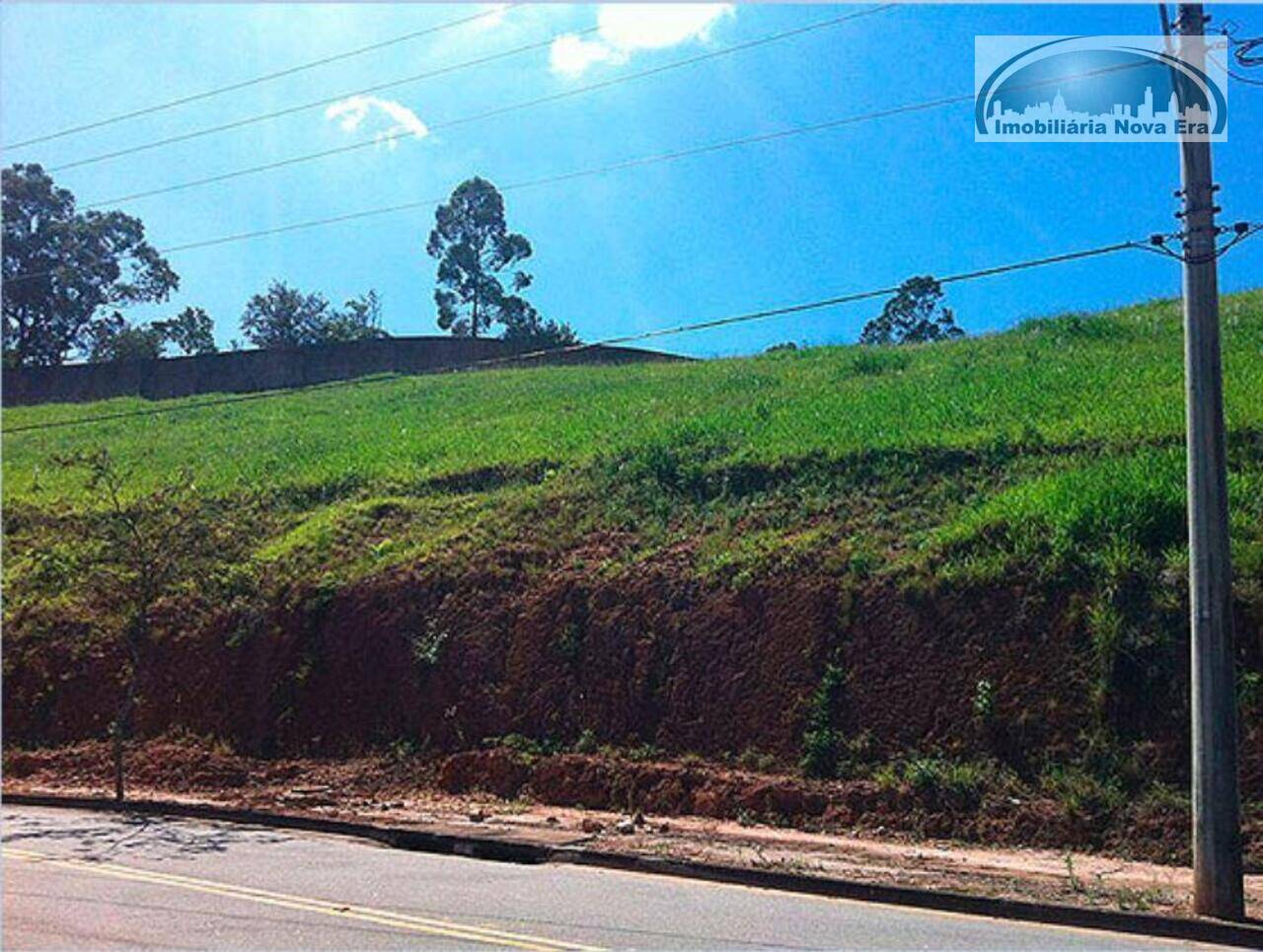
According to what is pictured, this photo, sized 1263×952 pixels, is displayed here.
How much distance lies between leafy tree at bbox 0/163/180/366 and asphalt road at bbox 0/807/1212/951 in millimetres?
49602

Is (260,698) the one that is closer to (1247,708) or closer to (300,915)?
(300,915)

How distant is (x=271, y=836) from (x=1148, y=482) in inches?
441

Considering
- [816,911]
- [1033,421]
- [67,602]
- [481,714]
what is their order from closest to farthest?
[816,911] → [481,714] → [1033,421] → [67,602]

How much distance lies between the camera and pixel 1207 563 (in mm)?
9625

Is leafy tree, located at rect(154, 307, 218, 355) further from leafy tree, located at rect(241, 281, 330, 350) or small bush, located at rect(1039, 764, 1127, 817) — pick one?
small bush, located at rect(1039, 764, 1127, 817)

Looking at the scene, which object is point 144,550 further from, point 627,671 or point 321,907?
point 321,907

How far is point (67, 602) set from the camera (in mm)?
22781

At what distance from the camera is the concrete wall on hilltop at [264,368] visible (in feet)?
147

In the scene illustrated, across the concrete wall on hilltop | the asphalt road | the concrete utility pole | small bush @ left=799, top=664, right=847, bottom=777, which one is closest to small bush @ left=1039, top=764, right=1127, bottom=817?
small bush @ left=799, top=664, right=847, bottom=777

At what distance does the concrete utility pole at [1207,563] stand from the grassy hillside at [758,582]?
2.95 m

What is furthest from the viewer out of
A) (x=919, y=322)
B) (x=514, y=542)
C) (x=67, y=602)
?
(x=919, y=322)

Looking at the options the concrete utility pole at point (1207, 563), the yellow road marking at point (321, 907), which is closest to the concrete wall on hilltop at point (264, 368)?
the yellow road marking at point (321, 907)

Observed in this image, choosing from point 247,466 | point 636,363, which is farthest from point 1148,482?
point 636,363

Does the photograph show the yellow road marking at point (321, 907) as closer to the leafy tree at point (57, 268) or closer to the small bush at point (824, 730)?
the small bush at point (824, 730)
